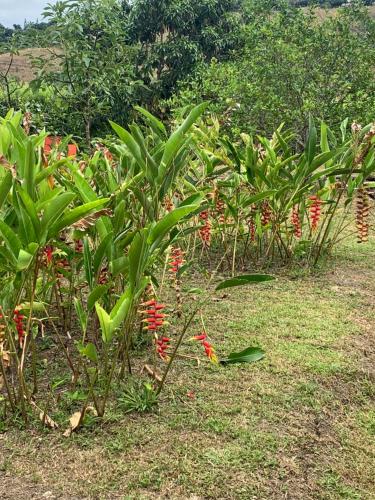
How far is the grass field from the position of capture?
150 cm

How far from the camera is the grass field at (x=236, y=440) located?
150cm

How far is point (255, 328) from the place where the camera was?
253 cm

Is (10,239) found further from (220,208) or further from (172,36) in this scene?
(172,36)

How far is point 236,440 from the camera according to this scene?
169cm

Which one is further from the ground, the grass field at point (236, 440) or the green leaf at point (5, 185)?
the green leaf at point (5, 185)

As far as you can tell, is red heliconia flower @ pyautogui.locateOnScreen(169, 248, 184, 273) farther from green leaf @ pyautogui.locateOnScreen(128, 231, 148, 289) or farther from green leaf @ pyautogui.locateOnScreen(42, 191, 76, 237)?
green leaf @ pyautogui.locateOnScreen(42, 191, 76, 237)

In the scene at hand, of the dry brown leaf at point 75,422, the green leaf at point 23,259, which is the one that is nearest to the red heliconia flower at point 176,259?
the dry brown leaf at point 75,422

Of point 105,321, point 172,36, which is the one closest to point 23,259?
point 105,321

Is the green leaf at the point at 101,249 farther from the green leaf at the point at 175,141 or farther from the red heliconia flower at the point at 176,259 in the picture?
the red heliconia flower at the point at 176,259

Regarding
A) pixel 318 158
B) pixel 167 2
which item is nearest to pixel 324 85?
pixel 167 2

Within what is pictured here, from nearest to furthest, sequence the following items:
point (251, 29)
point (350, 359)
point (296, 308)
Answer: point (350, 359) → point (296, 308) → point (251, 29)

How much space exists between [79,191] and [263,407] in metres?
0.93

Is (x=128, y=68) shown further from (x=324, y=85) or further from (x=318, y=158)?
(x=318, y=158)

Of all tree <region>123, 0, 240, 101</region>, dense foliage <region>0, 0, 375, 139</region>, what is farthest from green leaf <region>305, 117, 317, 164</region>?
tree <region>123, 0, 240, 101</region>
